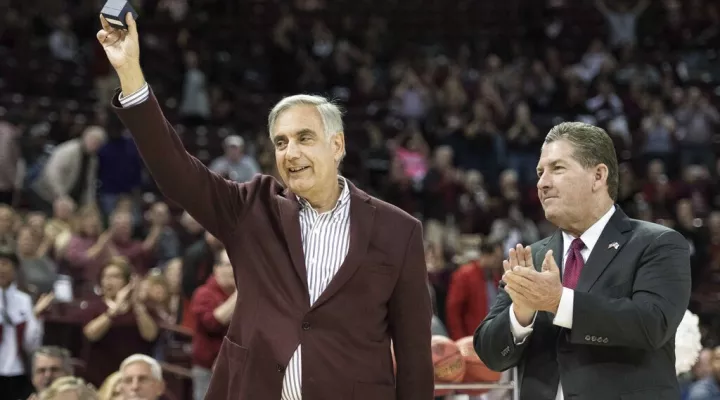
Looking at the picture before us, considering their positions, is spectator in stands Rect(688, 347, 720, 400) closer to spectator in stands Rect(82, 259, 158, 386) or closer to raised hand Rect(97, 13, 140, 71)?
spectator in stands Rect(82, 259, 158, 386)

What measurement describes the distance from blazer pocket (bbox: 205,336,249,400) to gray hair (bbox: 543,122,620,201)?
1118mm

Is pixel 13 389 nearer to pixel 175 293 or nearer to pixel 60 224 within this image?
pixel 175 293

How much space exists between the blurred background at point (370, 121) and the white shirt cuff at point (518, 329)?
16.1 ft

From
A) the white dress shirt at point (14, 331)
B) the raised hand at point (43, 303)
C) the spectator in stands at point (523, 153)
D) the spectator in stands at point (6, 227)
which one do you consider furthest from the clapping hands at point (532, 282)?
the spectator in stands at point (523, 153)

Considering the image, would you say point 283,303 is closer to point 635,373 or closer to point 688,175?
point 635,373

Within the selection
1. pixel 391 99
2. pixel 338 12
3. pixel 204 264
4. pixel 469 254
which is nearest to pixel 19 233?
pixel 204 264

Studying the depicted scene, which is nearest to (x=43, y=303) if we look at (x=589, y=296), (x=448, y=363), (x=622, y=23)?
(x=448, y=363)

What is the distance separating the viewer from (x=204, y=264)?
8875mm

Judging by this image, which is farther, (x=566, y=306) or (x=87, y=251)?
(x=87, y=251)

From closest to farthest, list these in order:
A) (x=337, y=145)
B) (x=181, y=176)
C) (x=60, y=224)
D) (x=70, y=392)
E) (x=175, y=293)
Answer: (x=181, y=176) < (x=337, y=145) < (x=70, y=392) < (x=175, y=293) < (x=60, y=224)

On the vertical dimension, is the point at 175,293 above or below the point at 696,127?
below

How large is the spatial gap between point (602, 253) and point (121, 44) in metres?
1.50

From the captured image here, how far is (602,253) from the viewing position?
344 cm

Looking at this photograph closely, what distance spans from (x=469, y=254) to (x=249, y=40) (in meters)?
8.19
